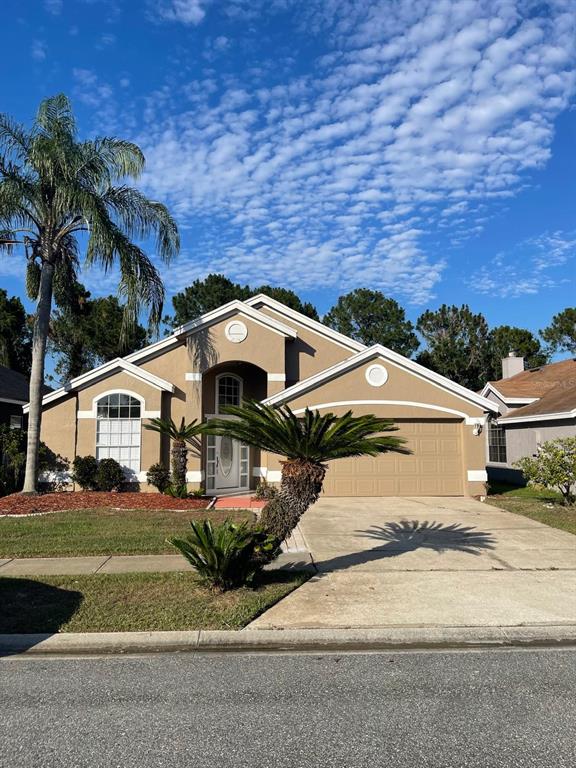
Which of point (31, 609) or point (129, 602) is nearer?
point (31, 609)

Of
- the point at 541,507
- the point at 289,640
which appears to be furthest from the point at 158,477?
the point at 289,640

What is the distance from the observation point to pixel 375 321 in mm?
41688

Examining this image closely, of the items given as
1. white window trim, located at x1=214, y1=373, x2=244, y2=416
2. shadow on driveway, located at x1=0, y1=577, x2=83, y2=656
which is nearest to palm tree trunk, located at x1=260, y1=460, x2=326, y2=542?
shadow on driveway, located at x1=0, y1=577, x2=83, y2=656

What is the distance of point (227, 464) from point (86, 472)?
4169 mm

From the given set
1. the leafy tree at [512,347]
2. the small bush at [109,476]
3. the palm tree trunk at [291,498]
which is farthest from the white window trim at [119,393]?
the leafy tree at [512,347]

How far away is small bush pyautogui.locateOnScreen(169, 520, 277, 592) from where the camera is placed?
255 inches

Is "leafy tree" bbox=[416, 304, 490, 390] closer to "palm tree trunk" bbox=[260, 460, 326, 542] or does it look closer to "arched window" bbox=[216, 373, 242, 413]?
"arched window" bbox=[216, 373, 242, 413]

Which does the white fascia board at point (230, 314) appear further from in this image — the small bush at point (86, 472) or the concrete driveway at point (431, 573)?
the concrete driveway at point (431, 573)

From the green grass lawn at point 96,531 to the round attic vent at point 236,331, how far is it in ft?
19.0

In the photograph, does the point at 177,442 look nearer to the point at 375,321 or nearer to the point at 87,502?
the point at 87,502

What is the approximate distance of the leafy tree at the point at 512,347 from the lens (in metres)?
41.2

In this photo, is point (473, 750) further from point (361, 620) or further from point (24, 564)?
point (24, 564)

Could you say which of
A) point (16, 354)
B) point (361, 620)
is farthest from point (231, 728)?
point (16, 354)

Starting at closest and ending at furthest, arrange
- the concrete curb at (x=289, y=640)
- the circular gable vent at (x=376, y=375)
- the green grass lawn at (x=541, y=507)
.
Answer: the concrete curb at (x=289, y=640), the green grass lawn at (x=541, y=507), the circular gable vent at (x=376, y=375)
